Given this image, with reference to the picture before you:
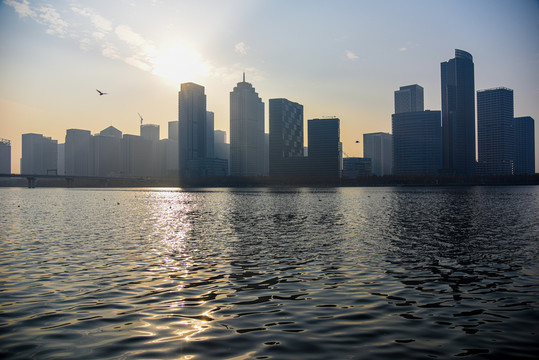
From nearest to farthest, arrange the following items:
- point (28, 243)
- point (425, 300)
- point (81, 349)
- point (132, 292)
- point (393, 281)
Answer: point (81, 349), point (425, 300), point (132, 292), point (393, 281), point (28, 243)

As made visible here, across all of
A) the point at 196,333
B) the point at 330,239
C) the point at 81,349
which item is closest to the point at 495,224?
the point at 330,239

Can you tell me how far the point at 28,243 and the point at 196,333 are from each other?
3120cm

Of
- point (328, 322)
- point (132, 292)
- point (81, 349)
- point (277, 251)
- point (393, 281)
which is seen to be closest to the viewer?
point (81, 349)

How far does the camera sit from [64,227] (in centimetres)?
5147

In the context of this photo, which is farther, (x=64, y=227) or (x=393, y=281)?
(x=64, y=227)

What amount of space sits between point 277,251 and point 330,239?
28.7 feet

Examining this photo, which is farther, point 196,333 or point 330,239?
point 330,239

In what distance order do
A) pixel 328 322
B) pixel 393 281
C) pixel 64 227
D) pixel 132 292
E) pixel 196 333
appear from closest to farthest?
pixel 196 333 < pixel 328 322 < pixel 132 292 < pixel 393 281 < pixel 64 227

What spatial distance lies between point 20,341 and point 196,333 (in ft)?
19.7

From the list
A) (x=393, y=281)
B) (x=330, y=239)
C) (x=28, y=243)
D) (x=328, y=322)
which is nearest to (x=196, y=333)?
(x=328, y=322)

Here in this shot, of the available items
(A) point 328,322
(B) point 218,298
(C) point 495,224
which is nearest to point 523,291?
(A) point 328,322

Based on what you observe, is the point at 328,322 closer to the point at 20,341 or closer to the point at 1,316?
the point at 20,341

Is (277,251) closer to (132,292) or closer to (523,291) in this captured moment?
(132,292)

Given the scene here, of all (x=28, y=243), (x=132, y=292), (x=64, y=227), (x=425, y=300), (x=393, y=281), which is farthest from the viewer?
(x=64, y=227)
